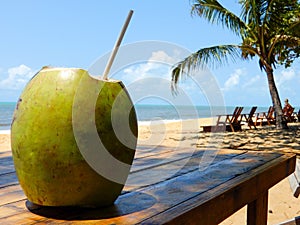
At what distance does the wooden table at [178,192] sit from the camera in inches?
28.0

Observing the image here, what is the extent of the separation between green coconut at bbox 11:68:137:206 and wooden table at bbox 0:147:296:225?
0.05 meters

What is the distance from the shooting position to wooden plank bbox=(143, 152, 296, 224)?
0.72 m

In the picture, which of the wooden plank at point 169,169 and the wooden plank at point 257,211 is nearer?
the wooden plank at point 169,169

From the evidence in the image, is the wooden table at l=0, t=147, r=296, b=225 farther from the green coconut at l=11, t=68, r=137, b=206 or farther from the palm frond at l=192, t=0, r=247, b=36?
the palm frond at l=192, t=0, r=247, b=36

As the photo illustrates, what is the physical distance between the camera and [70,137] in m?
0.67

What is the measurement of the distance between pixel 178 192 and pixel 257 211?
0.86m

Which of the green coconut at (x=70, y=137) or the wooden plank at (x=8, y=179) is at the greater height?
the green coconut at (x=70, y=137)

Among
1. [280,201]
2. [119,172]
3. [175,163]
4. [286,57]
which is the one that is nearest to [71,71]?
[119,172]

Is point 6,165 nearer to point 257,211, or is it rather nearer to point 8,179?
point 8,179

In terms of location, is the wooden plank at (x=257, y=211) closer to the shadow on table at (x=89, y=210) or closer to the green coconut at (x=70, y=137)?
the shadow on table at (x=89, y=210)

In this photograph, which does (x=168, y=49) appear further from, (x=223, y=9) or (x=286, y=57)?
(x=286, y=57)

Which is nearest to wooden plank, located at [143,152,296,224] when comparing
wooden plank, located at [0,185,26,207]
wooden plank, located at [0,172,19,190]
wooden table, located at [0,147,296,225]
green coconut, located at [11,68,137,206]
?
wooden table, located at [0,147,296,225]

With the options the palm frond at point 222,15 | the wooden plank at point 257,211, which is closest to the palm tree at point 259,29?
the palm frond at point 222,15

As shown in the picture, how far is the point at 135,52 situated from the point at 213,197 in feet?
1.43
